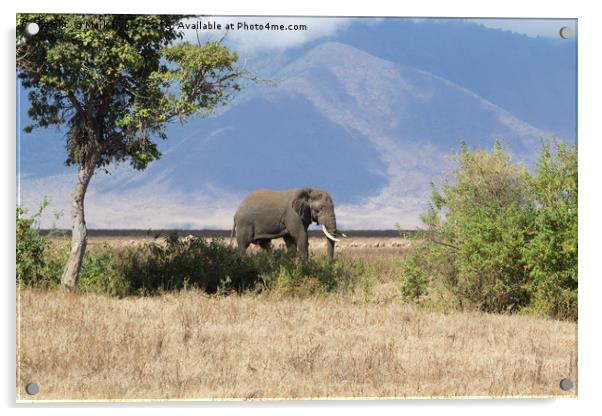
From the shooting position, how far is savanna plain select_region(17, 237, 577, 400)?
11.8m

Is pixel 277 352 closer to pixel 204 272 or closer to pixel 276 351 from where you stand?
pixel 276 351

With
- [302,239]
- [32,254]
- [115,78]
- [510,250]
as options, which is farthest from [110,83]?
[302,239]

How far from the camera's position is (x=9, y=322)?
475 inches

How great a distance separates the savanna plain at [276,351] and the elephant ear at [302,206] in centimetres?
1187

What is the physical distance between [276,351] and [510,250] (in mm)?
5551

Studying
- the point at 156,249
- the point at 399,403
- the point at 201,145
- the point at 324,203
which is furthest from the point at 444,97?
the point at 399,403

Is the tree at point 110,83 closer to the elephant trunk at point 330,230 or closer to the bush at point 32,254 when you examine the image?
the bush at point 32,254

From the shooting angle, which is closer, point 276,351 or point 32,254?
point 276,351

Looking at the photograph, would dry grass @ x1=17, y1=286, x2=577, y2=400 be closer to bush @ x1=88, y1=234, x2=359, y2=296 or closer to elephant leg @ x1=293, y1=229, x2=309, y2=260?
bush @ x1=88, y1=234, x2=359, y2=296

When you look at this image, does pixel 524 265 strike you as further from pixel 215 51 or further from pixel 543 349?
pixel 215 51

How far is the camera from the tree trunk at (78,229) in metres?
17.9

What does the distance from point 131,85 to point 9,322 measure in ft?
21.2

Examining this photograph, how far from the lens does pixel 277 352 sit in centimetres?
1317

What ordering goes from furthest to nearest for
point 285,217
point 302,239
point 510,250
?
point 285,217
point 302,239
point 510,250
